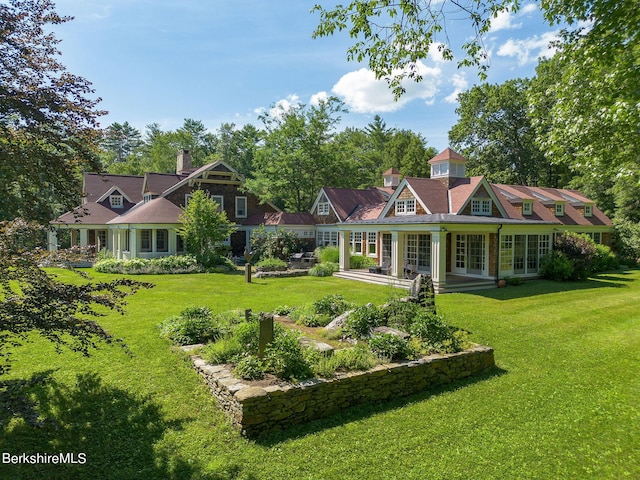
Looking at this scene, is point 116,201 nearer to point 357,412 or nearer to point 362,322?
point 362,322

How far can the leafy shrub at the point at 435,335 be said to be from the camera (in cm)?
739

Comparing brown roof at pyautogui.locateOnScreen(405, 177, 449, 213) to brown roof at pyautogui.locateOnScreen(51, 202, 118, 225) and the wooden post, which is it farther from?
brown roof at pyautogui.locateOnScreen(51, 202, 118, 225)

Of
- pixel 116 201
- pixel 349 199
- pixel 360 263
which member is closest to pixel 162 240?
pixel 116 201

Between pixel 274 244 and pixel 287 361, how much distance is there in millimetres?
18946

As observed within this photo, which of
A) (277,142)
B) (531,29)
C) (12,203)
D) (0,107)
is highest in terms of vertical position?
(277,142)

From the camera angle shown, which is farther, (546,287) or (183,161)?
(183,161)

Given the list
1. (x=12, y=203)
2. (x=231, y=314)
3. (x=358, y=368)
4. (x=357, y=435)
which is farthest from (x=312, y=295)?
(x=12, y=203)

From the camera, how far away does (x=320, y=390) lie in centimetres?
566

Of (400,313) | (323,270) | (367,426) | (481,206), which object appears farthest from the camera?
(323,270)

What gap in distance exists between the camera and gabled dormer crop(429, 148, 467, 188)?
73.1 feet

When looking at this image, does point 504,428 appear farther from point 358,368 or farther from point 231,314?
point 231,314

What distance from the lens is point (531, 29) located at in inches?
330

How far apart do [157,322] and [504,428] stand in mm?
8481

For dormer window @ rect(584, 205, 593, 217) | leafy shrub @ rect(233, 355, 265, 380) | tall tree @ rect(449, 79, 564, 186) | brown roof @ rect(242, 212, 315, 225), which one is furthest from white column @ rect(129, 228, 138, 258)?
tall tree @ rect(449, 79, 564, 186)
